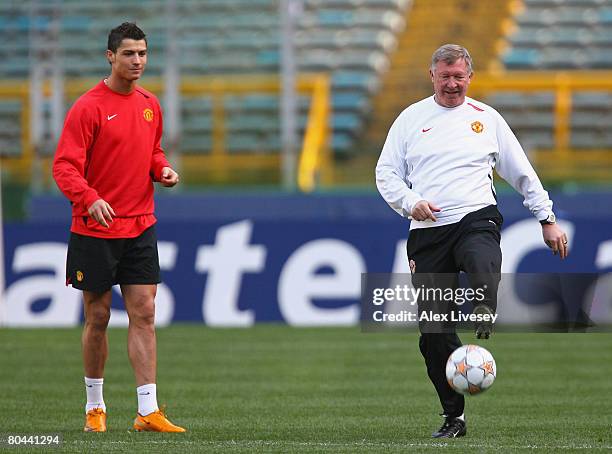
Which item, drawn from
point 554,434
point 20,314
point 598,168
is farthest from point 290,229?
point 554,434

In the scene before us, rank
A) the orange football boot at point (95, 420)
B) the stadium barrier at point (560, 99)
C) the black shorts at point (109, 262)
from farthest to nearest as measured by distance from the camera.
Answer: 1. the stadium barrier at point (560, 99)
2. the orange football boot at point (95, 420)
3. the black shorts at point (109, 262)

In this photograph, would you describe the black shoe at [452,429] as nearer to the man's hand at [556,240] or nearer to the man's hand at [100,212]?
the man's hand at [556,240]

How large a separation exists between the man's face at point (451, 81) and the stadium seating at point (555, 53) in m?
11.9

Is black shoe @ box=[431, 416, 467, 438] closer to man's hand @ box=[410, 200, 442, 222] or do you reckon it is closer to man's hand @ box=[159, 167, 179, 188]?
man's hand @ box=[410, 200, 442, 222]

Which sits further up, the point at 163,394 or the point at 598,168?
the point at 598,168

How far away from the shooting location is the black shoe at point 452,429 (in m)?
6.89

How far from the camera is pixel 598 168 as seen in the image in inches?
667

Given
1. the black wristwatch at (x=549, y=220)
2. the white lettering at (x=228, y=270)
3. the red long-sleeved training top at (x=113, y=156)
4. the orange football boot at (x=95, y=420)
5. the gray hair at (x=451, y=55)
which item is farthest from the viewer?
the white lettering at (x=228, y=270)

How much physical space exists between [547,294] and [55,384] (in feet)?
14.1

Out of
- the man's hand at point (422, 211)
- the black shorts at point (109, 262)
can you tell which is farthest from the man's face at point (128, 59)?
the man's hand at point (422, 211)

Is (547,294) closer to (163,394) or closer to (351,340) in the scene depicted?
(163,394)

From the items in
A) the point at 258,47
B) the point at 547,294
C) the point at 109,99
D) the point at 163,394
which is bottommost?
the point at 163,394

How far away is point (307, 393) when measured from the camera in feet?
30.5

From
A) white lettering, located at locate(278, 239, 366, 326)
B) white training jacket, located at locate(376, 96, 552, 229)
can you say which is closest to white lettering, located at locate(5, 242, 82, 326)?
white lettering, located at locate(278, 239, 366, 326)
